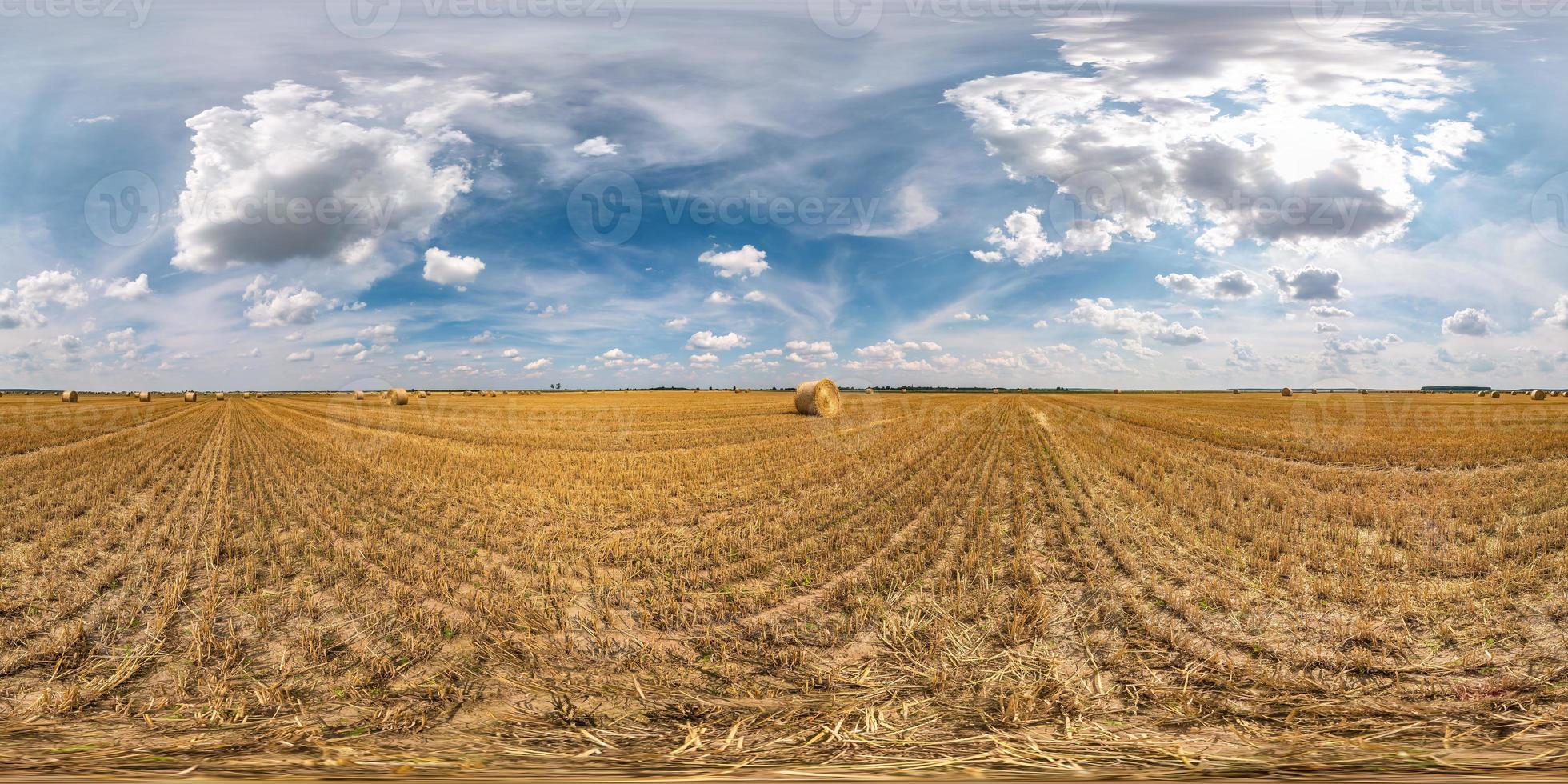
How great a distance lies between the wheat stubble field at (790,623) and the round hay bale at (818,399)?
20099 millimetres

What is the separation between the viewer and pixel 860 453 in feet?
52.0

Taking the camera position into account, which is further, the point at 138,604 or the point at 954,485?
the point at 954,485

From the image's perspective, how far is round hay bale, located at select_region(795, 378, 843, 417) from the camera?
32.8m

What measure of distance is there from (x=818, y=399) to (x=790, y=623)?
91.3ft

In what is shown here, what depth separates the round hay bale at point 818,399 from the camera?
32.8 m

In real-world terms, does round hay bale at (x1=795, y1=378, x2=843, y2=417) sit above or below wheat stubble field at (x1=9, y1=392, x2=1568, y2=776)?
above

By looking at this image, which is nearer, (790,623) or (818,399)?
(790,623)

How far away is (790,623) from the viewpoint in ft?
17.0

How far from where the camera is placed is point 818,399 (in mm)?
32938

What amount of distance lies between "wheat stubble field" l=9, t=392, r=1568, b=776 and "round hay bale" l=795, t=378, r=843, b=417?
2010 centimetres

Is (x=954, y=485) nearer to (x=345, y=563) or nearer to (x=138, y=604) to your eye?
(x=345, y=563)

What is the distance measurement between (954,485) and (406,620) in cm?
847

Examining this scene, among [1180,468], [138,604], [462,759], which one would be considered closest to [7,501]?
[138,604]

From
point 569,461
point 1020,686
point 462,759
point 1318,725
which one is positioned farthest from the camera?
point 569,461
